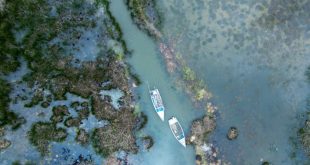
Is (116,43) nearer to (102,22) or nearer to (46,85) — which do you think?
(102,22)

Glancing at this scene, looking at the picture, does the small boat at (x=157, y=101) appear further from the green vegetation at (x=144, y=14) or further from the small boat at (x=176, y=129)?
the green vegetation at (x=144, y=14)

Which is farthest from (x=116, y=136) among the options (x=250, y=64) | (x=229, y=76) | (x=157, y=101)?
(x=250, y=64)

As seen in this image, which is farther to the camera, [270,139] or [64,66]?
[270,139]

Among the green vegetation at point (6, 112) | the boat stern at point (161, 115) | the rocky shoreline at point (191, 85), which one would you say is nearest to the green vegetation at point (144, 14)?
the rocky shoreline at point (191, 85)

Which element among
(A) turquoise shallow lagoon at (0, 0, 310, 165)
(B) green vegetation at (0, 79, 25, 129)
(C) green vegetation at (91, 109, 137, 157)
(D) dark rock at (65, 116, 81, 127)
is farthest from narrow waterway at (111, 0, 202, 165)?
(B) green vegetation at (0, 79, 25, 129)

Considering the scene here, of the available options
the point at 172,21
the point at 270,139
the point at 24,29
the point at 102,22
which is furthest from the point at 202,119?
the point at 24,29

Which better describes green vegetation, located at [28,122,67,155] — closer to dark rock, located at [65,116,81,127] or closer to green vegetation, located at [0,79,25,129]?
dark rock, located at [65,116,81,127]
